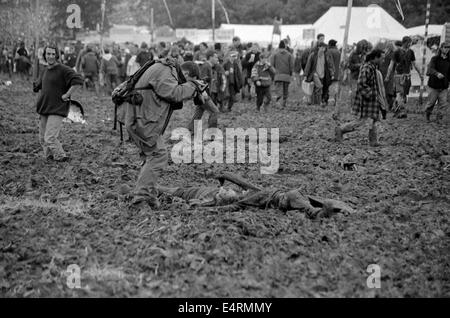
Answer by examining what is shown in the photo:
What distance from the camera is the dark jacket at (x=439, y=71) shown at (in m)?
14.7

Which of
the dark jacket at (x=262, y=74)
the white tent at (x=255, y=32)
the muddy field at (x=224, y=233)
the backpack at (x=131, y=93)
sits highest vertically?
the white tent at (x=255, y=32)

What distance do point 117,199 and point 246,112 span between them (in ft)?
35.0

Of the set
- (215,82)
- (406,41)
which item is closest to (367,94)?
(215,82)

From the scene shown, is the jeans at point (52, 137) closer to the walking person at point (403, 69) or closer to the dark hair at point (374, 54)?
the dark hair at point (374, 54)

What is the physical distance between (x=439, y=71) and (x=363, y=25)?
18195mm

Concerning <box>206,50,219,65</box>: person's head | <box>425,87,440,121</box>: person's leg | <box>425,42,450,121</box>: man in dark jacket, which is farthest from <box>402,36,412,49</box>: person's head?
→ <box>206,50,219,65</box>: person's head

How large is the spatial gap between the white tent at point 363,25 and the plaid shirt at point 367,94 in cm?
1867

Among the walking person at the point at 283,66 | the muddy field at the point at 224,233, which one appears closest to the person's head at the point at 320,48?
the walking person at the point at 283,66

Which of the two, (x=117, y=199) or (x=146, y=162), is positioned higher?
(x=146, y=162)

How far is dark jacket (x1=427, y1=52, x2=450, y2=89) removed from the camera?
14664 mm

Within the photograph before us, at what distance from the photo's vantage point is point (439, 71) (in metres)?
15.0

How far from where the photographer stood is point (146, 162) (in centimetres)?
744
